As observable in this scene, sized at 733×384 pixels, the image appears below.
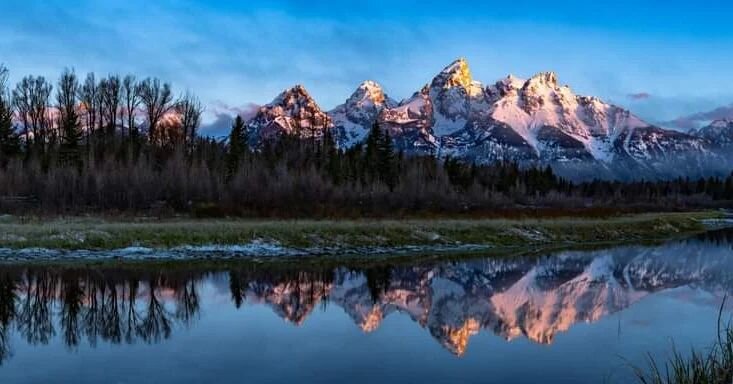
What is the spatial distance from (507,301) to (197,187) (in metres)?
37.1

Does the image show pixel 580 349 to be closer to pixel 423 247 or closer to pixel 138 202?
pixel 423 247

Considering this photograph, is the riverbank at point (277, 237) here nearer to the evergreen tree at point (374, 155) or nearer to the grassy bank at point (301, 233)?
the grassy bank at point (301, 233)

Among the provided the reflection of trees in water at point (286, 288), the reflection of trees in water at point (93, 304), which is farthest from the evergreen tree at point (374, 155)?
the reflection of trees in water at point (93, 304)

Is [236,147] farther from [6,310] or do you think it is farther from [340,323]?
[340,323]

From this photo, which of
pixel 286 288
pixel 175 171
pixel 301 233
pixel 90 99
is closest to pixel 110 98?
pixel 90 99

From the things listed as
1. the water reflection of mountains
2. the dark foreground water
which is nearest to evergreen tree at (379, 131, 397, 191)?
the water reflection of mountains

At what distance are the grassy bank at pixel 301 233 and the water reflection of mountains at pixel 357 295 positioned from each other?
17.1 feet

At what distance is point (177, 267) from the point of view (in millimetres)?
25875

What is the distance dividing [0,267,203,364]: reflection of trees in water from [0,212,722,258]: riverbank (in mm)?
5252


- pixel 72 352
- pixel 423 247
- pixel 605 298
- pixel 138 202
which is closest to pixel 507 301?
pixel 605 298

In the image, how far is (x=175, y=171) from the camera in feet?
181

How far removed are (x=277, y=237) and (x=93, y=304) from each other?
1656 cm

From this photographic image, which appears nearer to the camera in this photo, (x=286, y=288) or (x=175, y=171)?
(x=286, y=288)

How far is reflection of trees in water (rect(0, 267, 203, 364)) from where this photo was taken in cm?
1442
